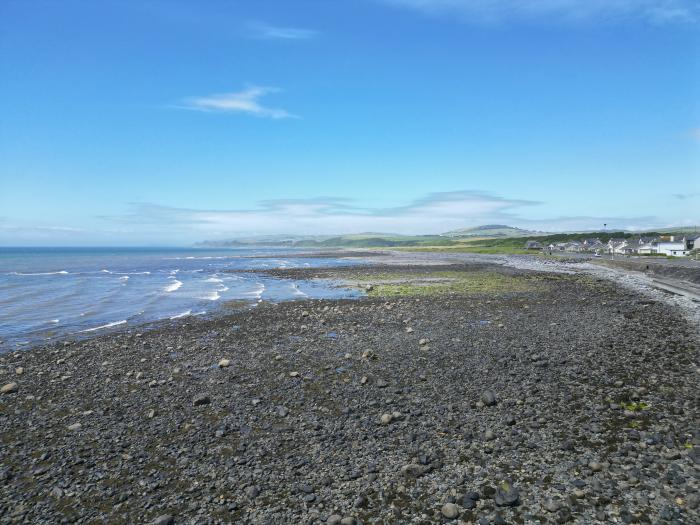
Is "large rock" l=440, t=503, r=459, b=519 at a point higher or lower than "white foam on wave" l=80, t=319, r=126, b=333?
higher

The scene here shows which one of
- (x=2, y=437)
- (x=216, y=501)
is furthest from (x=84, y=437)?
(x=216, y=501)

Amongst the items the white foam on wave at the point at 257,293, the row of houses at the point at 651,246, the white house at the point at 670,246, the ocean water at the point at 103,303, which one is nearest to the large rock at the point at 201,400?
the ocean water at the point at 103,303

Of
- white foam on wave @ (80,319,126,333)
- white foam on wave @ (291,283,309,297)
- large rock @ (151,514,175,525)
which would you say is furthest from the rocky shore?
white foam on wave @ (291,283,309,297)

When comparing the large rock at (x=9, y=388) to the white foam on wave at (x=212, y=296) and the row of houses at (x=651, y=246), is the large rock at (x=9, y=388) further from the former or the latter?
the row of houses at (x=651, y=246)

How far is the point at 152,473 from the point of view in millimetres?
8453

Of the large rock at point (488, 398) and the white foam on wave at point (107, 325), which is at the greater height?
the large rock at point (488, 398)

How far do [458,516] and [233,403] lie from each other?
24.0ft

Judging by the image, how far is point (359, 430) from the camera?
33.0 ft

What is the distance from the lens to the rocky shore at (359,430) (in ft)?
23.7

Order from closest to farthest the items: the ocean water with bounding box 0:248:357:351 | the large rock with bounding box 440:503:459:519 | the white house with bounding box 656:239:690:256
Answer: the large rock with bounding box 440:503:459:519 → the ocean water with bounding box 0:248:357:351 → the white house with bounding box 656:239:690:256

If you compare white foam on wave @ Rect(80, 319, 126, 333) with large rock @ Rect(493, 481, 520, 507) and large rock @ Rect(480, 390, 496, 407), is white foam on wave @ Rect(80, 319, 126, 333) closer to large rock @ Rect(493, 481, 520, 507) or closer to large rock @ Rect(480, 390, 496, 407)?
large rock @ Rect(480, 390, 496, 407)

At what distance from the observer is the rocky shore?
7.23 m

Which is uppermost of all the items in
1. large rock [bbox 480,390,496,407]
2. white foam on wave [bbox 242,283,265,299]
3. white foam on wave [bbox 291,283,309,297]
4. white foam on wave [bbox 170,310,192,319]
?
large rock [bbox 480,390,496,407]

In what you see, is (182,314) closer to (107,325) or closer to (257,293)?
(107,325)
